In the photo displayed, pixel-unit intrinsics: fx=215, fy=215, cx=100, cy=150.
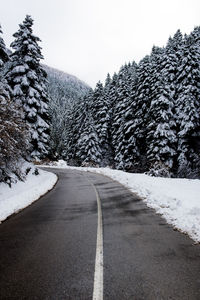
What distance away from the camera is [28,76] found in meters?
20.1

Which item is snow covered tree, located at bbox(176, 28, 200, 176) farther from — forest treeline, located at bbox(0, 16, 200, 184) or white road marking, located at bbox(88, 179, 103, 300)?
white road marking, located at bbox(88, 179, 103, 300)

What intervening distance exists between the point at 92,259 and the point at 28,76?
763 inches

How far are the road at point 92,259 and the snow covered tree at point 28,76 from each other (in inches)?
587

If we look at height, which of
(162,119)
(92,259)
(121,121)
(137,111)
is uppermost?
(137,111)

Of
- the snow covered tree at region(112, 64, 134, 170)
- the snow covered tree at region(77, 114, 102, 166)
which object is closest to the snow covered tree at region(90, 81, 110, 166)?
the snow covered tree at region(77, 114, 102, 166)

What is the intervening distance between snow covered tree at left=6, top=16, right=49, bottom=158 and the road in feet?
48.9

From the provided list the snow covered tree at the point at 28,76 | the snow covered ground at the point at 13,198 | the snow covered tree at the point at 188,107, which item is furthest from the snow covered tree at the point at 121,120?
the snow covered ground at the point at 13,198

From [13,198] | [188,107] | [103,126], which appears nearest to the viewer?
[13,198]

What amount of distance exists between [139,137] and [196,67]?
11.0 metres

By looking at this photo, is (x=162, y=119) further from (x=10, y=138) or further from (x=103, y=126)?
(x=103, y=126)

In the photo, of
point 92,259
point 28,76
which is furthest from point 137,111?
point 92,259

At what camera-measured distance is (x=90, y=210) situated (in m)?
8.42

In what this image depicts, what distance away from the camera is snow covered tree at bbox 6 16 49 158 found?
19.7 m

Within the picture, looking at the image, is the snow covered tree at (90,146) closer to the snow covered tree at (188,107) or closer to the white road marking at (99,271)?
the snow covered tree at (188,107)
